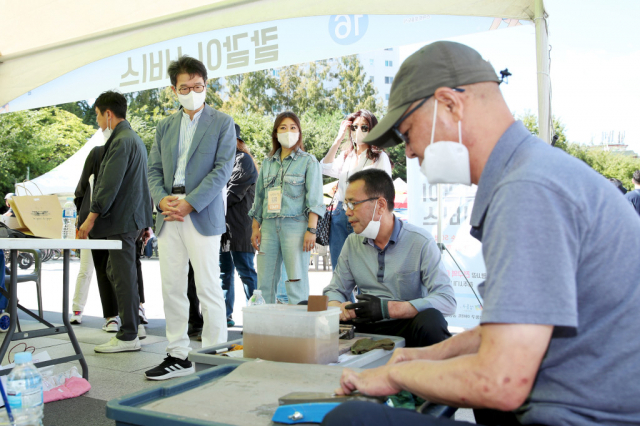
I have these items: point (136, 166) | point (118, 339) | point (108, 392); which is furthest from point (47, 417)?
point (136, 166)

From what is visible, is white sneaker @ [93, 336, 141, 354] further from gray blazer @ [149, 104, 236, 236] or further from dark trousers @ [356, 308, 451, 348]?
dark trousers @ [356, 308, 451, 348]

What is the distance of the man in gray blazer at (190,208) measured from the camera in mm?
3105

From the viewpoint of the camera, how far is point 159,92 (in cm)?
3103

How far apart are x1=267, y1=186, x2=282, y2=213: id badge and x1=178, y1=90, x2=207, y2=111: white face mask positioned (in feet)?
2.87

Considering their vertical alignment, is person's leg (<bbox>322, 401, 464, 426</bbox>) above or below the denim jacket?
below

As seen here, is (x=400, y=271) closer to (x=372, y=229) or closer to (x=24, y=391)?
(x=372, y=229)

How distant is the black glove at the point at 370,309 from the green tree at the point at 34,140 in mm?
26708

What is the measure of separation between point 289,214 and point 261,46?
1258 mm

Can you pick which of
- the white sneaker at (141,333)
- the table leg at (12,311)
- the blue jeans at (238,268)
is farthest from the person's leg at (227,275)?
the table leg at (12,311)

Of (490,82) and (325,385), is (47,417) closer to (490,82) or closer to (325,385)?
(325,385)

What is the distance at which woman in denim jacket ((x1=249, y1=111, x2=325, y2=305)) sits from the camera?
3.71 m

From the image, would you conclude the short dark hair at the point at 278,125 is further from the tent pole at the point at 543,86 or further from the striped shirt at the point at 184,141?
the tent pole at the point at 543,86

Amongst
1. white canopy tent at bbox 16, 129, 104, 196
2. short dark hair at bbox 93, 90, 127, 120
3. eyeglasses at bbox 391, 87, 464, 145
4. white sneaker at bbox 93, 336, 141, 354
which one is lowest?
white sneaker at bbox 93, 336, 141, 354

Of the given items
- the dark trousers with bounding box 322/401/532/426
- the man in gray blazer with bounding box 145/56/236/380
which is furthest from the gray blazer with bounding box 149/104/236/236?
the dark trousers with bounding box 322/401/532/426
